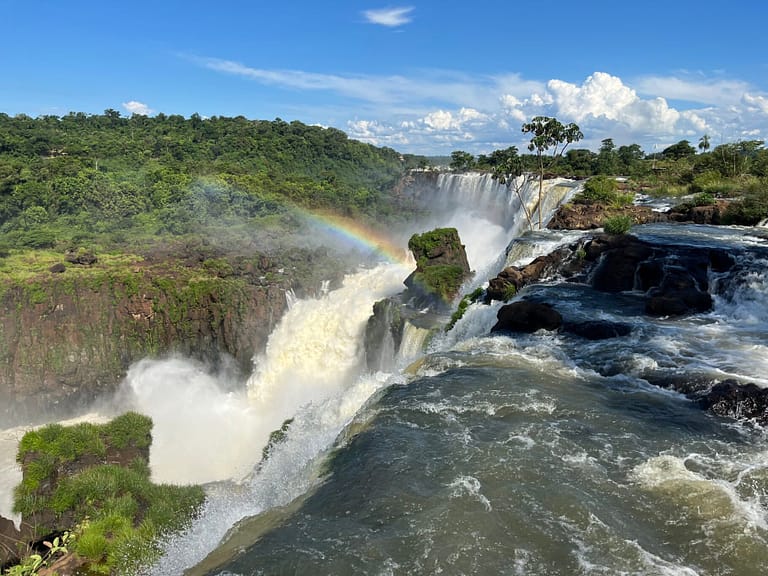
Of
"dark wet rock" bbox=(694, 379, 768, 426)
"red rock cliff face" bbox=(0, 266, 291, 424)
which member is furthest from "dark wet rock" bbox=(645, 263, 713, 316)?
"red rock cliff face" bbox=(0, 266, 291, 424)

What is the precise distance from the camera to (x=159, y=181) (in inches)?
2172

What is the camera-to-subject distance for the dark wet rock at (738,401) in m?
9.88

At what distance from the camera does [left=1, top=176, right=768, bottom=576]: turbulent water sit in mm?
6740

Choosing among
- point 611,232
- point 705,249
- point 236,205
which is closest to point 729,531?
point 705,249

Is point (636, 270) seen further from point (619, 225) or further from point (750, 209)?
point (750, 209)

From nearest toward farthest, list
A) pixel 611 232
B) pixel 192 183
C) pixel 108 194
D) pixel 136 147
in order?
1. pixel 611 232
2. pixel 108 194
3. pixel 192 183
4. pixel 136 147

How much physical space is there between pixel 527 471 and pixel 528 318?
26.6 feet

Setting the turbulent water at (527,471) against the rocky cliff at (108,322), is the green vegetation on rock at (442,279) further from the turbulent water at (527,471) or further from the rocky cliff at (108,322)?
the rocky cliff at (108,322)

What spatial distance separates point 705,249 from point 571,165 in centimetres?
3780

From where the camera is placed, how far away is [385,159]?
97.8m

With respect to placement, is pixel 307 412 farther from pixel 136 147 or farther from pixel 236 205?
pixel 136 147

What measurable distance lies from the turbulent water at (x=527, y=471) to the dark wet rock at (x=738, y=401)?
324 mm

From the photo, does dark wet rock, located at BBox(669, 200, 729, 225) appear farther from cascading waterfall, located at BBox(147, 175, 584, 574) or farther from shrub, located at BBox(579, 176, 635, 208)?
cascading waterfall, located at BBox(147, 175, 584, 574)

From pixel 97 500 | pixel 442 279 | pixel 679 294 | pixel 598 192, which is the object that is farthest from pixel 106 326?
pixel 598 192
